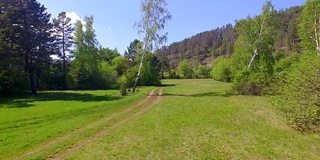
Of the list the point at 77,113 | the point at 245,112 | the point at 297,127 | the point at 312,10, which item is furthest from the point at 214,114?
the point at 312,10

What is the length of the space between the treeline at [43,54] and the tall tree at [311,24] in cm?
2310

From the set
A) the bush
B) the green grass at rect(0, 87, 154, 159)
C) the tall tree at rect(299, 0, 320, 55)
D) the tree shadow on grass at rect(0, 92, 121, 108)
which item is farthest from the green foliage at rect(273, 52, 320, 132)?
the bush

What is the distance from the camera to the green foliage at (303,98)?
1629 cm

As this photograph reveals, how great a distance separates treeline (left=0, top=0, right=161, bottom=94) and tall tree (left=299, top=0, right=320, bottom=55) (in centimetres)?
2310

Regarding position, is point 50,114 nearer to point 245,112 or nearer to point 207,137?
point 207,137

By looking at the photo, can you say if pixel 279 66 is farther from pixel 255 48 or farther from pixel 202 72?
pixel 202 72

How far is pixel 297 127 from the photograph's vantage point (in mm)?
18391

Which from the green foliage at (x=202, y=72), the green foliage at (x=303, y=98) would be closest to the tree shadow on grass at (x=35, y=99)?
the green foliage at (x=303, y=98)

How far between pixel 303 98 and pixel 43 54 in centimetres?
4126

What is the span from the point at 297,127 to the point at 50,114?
18.9 meters

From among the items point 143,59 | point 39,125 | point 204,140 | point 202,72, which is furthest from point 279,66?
point 202,72

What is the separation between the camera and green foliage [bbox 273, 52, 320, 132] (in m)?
16.3

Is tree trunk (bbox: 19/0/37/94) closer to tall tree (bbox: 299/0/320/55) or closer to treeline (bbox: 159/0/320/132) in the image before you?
treeline (bbox: 159/0/320/132)

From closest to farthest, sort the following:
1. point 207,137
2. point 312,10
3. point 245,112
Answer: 1. point 207,137
2. point 245,112
3. point 312,10
